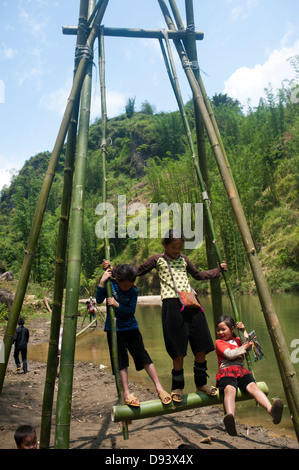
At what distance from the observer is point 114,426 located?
15.3 ft

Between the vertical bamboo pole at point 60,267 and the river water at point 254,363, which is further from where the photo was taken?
the river water at point 254,363

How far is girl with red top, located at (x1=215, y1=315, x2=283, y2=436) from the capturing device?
2.76 meters

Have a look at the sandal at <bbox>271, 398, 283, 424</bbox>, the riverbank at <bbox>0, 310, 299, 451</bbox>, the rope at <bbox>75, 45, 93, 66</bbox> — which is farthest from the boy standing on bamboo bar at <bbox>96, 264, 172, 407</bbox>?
the rope at <bbox>75, 45, 93, 66</bbox>

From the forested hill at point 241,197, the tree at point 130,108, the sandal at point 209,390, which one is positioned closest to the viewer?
the sandal at point 209,390

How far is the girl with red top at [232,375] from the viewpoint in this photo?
276cm

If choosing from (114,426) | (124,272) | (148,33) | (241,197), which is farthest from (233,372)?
(241,197)

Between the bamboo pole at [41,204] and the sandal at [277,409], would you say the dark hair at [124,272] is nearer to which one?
the bamboo pole at [41,204]

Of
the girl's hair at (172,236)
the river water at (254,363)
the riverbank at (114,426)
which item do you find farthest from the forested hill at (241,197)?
the girl's hair at (172,236)

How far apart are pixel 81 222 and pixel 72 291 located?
54 cm

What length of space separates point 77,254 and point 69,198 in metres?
0.79

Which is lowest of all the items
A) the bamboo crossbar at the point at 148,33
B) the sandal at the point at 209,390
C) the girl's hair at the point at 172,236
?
the sandal at the point at 209,390

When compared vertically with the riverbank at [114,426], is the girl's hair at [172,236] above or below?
above

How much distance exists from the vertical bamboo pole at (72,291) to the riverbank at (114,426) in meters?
1.61
